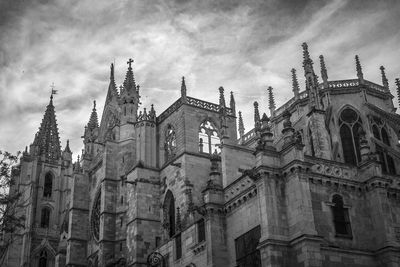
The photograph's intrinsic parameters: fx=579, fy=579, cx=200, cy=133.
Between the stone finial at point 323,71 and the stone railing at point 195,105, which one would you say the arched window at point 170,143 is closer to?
the stone railing at point 195,105

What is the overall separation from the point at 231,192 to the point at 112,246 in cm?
1636

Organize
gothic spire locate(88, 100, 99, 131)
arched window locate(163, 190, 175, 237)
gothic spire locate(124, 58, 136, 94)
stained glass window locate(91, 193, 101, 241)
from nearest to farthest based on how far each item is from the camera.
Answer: arched window locate(163, 190, 175, 237)
stained glass window locate(91, 193, 101, 241)
gothic spire locate(124, 58, 136, 94)
gothic spire locate(88, 100, 99, 131)

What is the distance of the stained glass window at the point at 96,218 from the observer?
46.6 metres

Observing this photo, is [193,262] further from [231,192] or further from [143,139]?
[143,139]

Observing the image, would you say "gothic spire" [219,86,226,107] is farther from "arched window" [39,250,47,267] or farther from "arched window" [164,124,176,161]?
"arched window" [39,250,47,267]

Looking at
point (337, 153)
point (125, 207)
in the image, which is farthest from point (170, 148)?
point (337, 153)

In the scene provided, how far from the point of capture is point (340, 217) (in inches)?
1027

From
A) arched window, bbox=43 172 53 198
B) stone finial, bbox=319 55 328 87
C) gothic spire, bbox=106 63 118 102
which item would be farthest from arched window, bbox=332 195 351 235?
arched window, bbox=43 172 53 198

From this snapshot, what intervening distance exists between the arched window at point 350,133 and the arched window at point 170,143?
38.9 ft

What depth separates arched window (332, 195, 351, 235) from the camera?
→ 84.6 feet

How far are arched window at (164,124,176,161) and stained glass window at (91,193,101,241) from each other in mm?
8867

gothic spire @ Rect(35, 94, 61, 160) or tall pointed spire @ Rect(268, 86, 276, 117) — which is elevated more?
gothic spire @ Rect(35, 94, 61, 160)

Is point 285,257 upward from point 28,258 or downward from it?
downward

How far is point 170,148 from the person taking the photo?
139 ft
